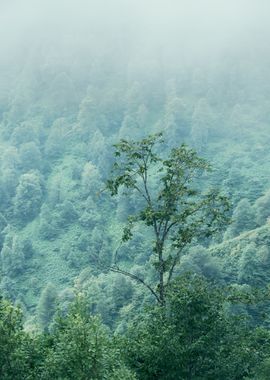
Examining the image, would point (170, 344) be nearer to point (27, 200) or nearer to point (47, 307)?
point (47, 307)

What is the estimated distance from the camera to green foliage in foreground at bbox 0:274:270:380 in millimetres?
28172

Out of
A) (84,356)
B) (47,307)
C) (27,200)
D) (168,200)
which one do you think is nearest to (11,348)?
(84,356)

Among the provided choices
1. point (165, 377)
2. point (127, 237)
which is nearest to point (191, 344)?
point (165, 377)

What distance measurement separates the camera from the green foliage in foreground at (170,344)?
1109 inches

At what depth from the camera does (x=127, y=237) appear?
3547cm

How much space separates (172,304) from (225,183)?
145 meters

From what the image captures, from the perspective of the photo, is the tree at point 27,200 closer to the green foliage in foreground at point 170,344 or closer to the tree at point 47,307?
the tree at point 47,307

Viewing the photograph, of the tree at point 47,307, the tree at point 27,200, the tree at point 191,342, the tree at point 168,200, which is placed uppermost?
the tree at point 168,200

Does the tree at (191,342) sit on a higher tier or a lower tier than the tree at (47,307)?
higher

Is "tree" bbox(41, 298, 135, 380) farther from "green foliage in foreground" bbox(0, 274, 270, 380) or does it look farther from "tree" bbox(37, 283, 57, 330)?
"tree" bbox(37, 283, 57, 330)

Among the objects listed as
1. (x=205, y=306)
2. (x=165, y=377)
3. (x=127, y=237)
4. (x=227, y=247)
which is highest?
(x=127, y=237)

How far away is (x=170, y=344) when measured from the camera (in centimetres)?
3083

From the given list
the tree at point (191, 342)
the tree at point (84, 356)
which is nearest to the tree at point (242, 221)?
the tree at point (191, 342)

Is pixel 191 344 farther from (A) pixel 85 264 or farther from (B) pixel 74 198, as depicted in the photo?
(B) pixel 74 198
